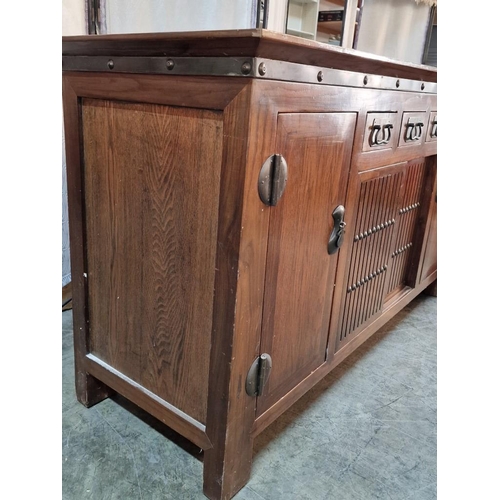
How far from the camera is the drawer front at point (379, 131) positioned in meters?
1.17

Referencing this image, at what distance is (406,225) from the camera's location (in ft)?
5.58

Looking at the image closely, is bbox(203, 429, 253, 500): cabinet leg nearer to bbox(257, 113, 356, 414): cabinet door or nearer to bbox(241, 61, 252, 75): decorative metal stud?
bbox(257, 113, 356, 414): cabinet door

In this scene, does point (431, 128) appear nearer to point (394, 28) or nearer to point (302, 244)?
point (302, 244)

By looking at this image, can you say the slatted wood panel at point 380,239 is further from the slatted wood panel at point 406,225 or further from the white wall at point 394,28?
the white wall at point 394,28

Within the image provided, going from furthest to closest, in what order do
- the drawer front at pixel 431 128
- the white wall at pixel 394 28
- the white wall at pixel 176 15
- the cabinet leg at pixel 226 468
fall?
the white wall at pixel 394 28 < the white wall at pixel 176 15 < the drawer front at pixel 431 128 < the cabinet leg at pixel 226 468

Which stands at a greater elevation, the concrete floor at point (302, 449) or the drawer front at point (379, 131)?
the drawer front at point (379, 131)

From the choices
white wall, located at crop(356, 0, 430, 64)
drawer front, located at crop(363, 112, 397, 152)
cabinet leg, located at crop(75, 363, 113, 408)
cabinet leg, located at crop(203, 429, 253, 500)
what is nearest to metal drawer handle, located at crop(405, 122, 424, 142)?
drawer front, located at crop(363, 112, 397, 152)

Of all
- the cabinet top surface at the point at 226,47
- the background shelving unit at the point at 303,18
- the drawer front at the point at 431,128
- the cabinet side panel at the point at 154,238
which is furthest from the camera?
the background shelving unit at the point at 303,18

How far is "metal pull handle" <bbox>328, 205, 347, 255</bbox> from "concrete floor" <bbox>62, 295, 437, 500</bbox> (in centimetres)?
52

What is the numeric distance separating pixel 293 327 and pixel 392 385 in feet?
2.04

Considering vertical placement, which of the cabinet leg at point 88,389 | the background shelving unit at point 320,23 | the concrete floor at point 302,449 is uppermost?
the background shelving unit at point 320,23

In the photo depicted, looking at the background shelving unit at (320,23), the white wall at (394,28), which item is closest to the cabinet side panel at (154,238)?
the background shelving unit at (320,23)

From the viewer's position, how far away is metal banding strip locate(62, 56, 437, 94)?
75 cm

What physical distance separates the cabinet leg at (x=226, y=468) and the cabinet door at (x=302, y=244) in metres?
0.10
